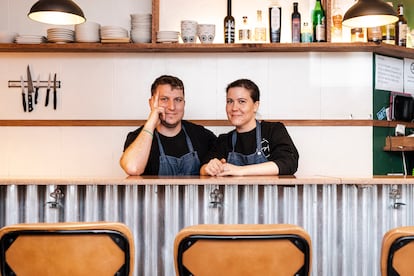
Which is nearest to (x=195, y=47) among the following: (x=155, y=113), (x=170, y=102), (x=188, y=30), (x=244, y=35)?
(x=188, y=30)

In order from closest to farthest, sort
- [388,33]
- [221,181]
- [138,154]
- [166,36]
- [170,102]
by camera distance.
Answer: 1. [221,181]
2. [138,154]
3. [170,102]
4. [166,36]
5. [388,33]

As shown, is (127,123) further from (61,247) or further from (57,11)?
(61,247)

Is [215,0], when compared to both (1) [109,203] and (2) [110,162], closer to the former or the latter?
(2) [110,162]

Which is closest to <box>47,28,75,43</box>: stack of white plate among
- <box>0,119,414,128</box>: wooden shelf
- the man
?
<box>0,119,414,128</box>: wooden shelf

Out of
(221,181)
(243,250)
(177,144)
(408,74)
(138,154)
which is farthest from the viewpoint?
(408,74)

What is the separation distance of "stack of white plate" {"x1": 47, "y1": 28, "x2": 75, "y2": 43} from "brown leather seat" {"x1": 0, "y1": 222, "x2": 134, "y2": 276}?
7.69ft

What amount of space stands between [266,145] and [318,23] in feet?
4.07

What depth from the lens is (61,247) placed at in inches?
59.6

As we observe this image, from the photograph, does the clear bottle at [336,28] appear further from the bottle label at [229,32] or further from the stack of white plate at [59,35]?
the stack of white plate at [59,35]

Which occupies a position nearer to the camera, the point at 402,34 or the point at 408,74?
the point at 402,34

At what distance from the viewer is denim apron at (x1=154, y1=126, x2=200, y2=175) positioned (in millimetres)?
3020

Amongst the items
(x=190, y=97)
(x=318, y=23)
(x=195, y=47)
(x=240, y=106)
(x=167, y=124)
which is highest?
(x=318, y=23)

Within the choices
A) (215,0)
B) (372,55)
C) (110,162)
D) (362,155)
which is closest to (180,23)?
(215,0)

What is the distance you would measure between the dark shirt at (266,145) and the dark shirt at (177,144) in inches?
3.6
